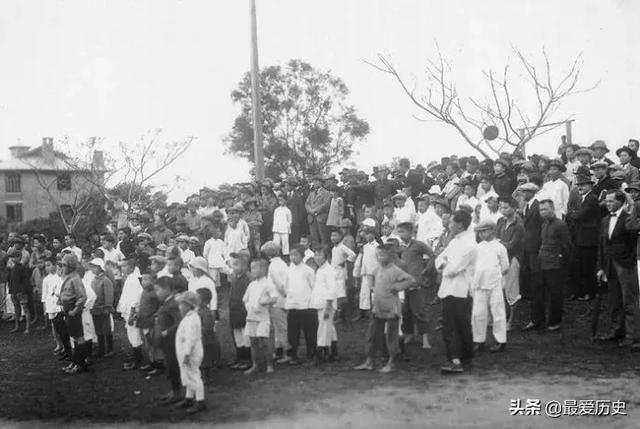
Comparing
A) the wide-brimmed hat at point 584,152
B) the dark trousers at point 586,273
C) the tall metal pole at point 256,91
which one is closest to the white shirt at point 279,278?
the dark trousers at point 586,273

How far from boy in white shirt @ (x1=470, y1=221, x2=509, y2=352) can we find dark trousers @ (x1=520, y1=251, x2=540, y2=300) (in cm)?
129

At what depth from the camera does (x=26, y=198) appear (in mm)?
62594

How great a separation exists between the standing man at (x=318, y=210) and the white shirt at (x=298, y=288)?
5129 mm

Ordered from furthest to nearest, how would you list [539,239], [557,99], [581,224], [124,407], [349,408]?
1. [557,99]
2. [581,224]
3. [539,239]
4. [124,407]
5. [349,408]

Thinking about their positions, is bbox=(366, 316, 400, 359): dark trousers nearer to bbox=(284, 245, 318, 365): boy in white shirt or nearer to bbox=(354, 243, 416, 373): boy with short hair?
bbox=(354, 243, 416, 373): boy with short hair

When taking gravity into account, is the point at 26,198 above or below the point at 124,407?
above

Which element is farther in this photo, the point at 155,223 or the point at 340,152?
the point at 340,152

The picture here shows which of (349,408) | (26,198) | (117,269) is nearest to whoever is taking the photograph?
(349,408)

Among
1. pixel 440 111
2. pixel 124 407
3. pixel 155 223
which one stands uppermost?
pixel 440 111

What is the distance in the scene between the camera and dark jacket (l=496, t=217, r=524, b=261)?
11484mm

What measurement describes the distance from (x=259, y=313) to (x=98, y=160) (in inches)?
1137

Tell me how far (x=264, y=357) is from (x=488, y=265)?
3.47 meters

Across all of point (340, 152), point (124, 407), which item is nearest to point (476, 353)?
point (124, 407)

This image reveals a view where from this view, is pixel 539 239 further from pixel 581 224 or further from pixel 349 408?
pixel 349 408
